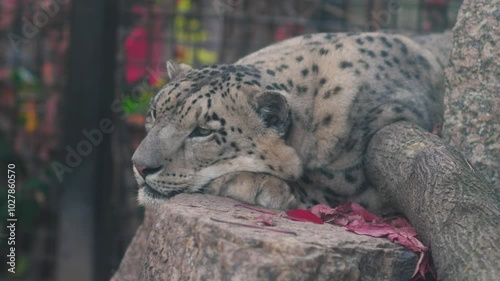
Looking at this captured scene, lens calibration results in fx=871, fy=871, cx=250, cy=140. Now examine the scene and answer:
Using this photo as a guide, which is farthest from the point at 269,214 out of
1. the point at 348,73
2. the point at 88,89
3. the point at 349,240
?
the point at 88,89

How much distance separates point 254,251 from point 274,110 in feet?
3.46

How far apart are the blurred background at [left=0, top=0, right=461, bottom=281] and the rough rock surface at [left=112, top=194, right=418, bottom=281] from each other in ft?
8.28

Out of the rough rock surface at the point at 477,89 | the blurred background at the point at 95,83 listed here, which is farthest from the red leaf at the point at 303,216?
the blurred background at the point at 95,83

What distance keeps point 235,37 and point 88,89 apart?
1.21 meters

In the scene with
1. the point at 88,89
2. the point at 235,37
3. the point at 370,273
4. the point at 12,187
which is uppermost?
the point at 235,37

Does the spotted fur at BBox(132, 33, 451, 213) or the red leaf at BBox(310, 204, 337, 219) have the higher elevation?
the spotted fur at BBox(132, 33, 451, 213)

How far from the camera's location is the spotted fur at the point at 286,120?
3590 mm

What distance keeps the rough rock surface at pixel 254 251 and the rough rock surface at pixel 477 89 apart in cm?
66

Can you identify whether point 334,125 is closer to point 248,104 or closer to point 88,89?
point 248,104

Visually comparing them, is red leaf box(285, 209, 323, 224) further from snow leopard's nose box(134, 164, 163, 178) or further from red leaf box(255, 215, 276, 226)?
snow leopard's nose box(134, 164, 163, 178)

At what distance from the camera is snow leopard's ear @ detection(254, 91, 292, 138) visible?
358cm

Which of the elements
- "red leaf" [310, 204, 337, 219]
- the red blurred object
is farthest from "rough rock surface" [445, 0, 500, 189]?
the red blurred object

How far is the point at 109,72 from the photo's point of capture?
5727 mm

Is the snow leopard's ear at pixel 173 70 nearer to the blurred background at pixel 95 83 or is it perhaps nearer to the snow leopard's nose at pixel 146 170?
the snow leopard's nose at pixel 146 170
